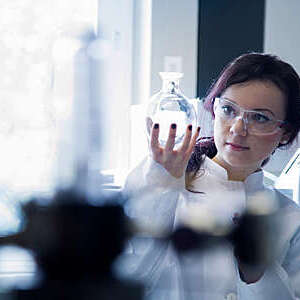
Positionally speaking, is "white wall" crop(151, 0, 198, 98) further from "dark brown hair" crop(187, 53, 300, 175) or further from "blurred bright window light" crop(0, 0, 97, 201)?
"blurred bright window light" crop(0, 0, 97, 201)

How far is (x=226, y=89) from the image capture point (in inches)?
19.3

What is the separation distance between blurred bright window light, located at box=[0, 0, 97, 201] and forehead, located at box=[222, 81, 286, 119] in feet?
0.64

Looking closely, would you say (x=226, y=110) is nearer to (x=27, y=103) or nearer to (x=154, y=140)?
(x=154, y=140)

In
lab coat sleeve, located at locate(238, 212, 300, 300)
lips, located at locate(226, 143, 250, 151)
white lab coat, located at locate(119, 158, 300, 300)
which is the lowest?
lab coat sleeve, located at locate(238, 212, 300, 300)

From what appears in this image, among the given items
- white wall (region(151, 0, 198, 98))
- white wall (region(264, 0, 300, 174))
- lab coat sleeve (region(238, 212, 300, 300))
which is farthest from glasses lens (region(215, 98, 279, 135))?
white wall (region(264, 0, 300, 174))

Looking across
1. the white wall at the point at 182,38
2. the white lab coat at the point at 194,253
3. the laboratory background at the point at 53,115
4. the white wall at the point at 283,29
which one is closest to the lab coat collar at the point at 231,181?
the white lab coat at the point at 194,253

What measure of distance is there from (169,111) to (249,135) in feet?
0.27

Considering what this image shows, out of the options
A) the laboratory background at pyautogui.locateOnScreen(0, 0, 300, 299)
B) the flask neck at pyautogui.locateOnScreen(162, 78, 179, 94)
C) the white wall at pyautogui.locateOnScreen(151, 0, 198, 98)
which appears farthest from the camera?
the white wall at pyautogui.locateOnScreen(151, 0, 198, 98)

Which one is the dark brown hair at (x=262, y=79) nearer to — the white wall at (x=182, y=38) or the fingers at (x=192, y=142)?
the fingers at (x=192, y=142)

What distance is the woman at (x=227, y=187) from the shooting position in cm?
37

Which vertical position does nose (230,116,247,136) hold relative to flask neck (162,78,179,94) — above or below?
below

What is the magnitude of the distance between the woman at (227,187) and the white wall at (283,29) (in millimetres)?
1259

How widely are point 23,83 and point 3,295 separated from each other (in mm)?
149

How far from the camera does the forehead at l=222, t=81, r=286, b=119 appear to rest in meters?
0.44
